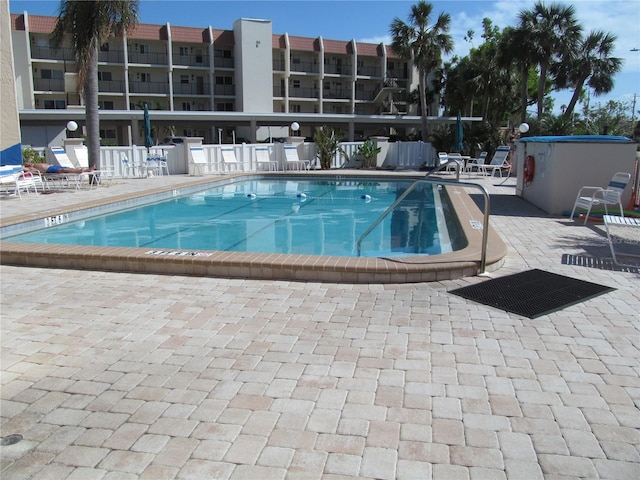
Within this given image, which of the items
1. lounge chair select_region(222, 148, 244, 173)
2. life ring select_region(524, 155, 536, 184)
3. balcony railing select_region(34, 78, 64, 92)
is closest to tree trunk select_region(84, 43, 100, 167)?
lounge chair select_region(222, 148, 244, 173)

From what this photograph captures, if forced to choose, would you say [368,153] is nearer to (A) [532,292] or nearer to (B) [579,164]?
(B) [579,164]

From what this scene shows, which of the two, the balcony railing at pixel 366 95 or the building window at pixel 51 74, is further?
the balcony railing at pixel 366 95

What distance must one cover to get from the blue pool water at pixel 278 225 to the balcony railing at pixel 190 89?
1155 inches

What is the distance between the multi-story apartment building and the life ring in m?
22.5

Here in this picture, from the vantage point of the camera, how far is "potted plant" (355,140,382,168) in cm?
2191

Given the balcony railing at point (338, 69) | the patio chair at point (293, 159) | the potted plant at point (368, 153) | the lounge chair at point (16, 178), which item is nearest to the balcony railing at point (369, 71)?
the balcony railing at point (338, 69)

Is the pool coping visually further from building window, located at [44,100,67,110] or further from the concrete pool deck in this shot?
building window, located at [44,100,67,110]

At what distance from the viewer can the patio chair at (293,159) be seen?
2027 cm

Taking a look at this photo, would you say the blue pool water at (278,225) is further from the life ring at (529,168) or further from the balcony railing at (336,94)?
the balcony railing at (336,94)

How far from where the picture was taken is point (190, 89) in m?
42.2

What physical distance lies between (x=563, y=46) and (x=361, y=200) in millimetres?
21870

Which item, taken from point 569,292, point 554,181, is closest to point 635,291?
point 569,292

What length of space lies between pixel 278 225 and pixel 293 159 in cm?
1039

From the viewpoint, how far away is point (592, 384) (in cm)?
308
